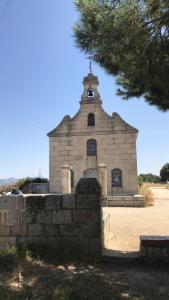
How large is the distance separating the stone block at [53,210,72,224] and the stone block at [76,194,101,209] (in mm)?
272

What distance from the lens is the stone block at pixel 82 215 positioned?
649cm

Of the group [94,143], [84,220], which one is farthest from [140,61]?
[94,143]

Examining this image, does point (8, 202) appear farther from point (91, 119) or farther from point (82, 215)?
point (91, 119)

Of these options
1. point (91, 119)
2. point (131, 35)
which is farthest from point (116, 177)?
point (131, 35)

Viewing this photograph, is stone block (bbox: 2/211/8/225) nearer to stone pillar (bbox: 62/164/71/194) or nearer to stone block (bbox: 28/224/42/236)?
stone block (bbox: 28/224/42/236)

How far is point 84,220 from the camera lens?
650 centimetres

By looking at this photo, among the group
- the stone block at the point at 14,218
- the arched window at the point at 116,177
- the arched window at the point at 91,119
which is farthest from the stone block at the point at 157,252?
the arched window at the point at 91,119

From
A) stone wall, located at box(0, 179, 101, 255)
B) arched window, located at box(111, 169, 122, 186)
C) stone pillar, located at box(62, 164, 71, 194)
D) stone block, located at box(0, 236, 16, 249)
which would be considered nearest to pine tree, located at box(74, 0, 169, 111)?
stone wall, located at box(0, 179, 101, 255)

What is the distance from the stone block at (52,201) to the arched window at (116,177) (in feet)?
52.5

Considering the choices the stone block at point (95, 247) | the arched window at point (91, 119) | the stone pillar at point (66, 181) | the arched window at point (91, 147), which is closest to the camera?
the stone block at point (95, 247)

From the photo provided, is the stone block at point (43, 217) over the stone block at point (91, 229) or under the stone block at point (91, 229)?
over

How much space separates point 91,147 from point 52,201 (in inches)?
663

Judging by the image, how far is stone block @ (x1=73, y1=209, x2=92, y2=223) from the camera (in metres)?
6.49

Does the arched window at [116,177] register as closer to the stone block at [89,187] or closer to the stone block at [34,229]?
the stone block at [89,187]
